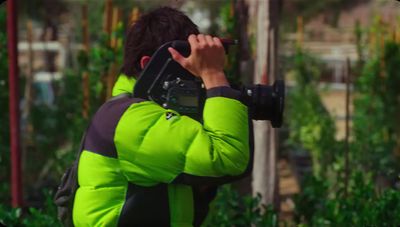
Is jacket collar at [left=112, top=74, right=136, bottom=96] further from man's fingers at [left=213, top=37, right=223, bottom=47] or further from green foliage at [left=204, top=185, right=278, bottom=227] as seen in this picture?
green foliage at [left=204, top=185, right=278, bottom=227]

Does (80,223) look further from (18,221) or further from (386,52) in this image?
(386,52)

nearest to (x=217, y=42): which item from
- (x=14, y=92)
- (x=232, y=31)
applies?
(x=14, y=92)

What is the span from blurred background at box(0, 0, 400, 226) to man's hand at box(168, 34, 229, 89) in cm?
42

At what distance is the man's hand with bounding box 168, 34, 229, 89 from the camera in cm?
196

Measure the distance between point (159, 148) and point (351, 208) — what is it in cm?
189

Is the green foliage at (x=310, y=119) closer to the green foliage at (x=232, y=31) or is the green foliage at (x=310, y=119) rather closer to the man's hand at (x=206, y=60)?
the green foliage at (x=232, y=31)

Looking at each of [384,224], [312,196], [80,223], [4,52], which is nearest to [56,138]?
[4,52]

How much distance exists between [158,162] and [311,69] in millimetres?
7151

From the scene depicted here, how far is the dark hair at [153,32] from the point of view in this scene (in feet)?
6.84

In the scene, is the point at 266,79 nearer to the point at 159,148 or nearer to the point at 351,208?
the point at 351,208

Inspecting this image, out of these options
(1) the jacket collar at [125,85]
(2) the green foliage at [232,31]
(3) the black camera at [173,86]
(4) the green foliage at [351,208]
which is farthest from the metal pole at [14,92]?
(3) the black camera at [173,86]

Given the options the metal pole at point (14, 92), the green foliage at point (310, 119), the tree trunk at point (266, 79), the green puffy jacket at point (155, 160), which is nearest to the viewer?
the green puffy jacket at point (155, 160)

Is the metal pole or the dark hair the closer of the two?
the dark hair

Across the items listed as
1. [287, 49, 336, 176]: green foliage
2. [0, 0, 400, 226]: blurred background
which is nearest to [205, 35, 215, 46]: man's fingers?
[0, 0, 400, 226]: blurred background
